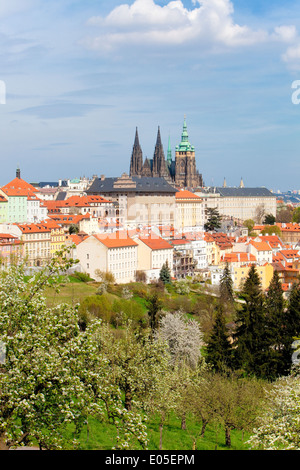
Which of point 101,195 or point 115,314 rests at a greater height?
point 101,195

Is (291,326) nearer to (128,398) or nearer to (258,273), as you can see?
(128,398)

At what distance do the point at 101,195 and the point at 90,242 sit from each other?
32.4m

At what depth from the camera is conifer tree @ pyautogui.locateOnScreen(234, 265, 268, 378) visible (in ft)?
87.1

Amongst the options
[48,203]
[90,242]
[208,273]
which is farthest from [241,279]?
[48,203]

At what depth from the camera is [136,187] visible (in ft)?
269

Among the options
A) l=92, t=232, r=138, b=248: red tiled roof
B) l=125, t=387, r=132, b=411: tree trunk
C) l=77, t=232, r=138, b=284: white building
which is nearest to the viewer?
l=125, t=387, r=132, b=411: tree trunk

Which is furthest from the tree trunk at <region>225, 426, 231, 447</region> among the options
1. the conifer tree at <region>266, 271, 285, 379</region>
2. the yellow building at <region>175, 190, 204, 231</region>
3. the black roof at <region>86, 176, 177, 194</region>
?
the yellow building at <region>175, 190, 204, 231</region>

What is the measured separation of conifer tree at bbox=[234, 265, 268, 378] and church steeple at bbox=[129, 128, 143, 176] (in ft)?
304

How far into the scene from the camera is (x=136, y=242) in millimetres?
52406

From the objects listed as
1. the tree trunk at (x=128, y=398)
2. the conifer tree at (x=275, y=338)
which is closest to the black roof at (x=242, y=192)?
the conifer tree at (x=275, y=338)

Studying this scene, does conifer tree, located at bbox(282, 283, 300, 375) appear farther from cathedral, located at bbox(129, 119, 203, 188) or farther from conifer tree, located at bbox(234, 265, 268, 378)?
cathedral, located at bbox(129, 119, 203, 188)

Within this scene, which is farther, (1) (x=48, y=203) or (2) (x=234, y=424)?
(1) (x=48, y=203)

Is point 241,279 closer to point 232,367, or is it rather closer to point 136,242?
point 136,242

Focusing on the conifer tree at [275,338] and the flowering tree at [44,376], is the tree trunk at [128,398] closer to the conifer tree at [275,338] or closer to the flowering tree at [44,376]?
the flowering tree at [44,376]
